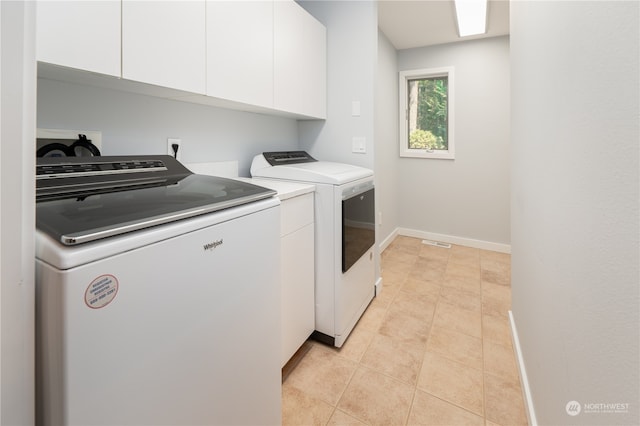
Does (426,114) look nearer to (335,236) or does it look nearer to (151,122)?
(335,236)

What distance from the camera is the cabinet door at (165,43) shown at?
39.8 inches

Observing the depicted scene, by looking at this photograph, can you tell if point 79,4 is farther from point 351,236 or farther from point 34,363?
point 351,236

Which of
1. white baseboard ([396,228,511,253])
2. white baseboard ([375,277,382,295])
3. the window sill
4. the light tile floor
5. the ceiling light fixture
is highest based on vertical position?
the ceiling light fixture

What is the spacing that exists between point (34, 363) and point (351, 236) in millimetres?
1533

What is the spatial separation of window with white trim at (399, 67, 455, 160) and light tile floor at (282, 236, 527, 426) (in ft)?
6.17

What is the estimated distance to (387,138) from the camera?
357 centimetres

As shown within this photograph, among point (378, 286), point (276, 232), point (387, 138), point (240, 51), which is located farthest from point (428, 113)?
point (276, 232)

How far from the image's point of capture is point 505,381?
1.55m

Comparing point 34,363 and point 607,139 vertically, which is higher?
point 607,139

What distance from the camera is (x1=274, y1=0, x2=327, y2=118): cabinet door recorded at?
1.81 metres

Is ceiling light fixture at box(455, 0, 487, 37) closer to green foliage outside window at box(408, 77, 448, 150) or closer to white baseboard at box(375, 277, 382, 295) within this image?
green foliage outside window at box(408, 77, 448, 150)

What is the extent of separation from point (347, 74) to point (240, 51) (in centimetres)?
106

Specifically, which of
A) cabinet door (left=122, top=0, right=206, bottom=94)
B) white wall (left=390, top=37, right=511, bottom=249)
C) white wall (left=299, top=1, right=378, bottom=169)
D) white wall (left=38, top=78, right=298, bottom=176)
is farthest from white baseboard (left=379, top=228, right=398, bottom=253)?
cabinet door (left=122, top=0, right=206, bottom=94)

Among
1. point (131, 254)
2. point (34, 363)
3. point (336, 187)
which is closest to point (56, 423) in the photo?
point (34, 363)
